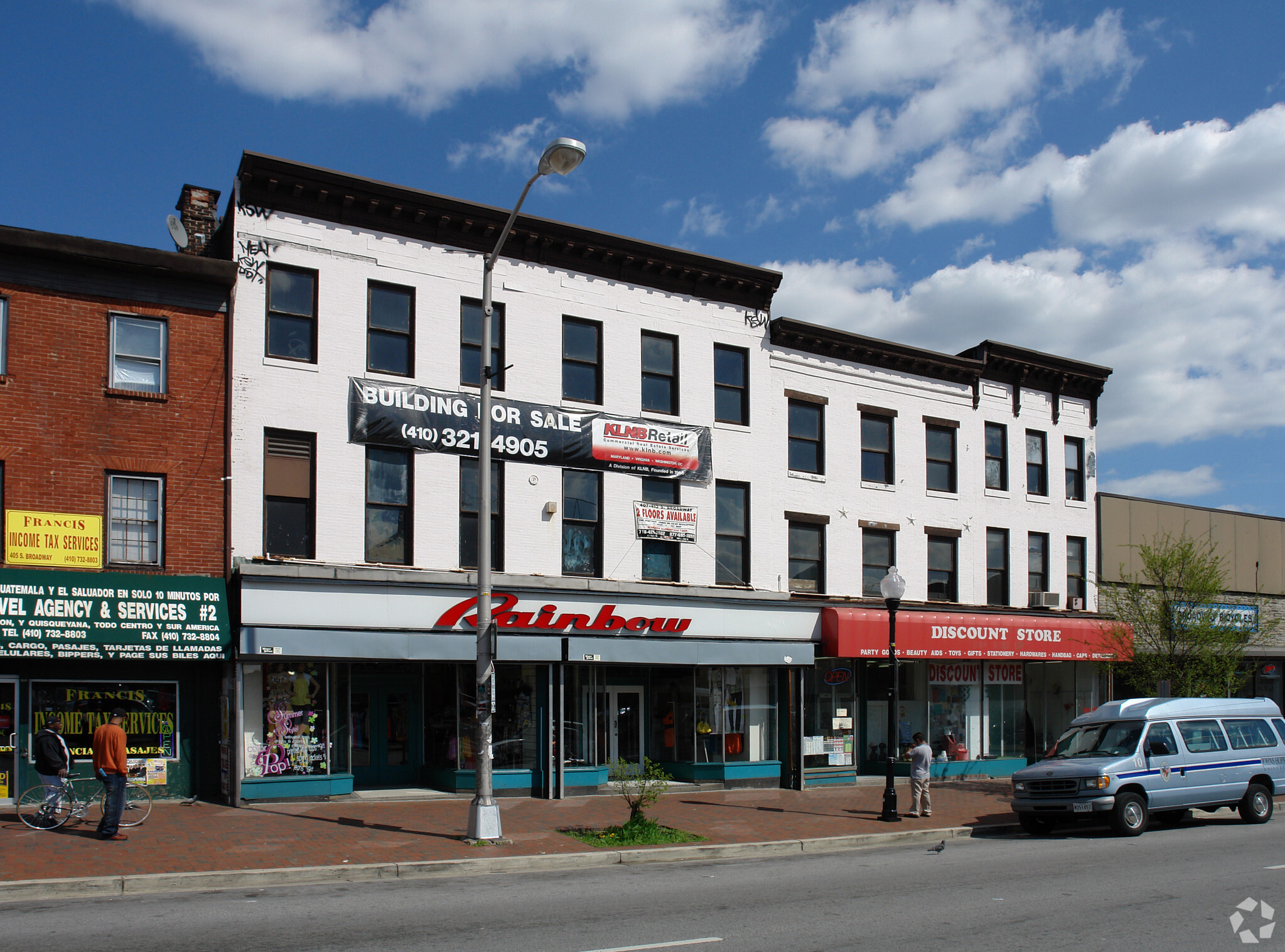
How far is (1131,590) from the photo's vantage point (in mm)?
26078

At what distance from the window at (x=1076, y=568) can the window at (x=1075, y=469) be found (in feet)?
4.20

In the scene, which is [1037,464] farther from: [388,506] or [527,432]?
[388,506]

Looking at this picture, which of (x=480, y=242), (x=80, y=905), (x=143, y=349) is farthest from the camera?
(x=480, y=242)

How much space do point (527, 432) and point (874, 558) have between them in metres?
9.92

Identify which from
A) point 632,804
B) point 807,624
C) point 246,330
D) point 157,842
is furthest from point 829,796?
point 246,330

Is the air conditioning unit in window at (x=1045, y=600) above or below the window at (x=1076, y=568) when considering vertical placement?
below

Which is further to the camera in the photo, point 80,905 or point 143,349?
point 143,349

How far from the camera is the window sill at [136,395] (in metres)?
17.9

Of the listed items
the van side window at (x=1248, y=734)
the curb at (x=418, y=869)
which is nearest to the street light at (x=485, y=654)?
the curb at (x=418, y=869)

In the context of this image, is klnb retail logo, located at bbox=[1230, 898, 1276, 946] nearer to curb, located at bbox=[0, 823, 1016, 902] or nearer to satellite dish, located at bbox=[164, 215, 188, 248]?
curb, located at bbox=[0, 823, 1016, 902]

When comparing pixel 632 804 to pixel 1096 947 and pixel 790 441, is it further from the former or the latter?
pixel 790 441

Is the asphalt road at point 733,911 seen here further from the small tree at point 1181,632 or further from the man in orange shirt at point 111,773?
the small tree at point 1181,632

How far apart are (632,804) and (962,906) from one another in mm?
6401

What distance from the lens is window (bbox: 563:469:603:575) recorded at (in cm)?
2178
